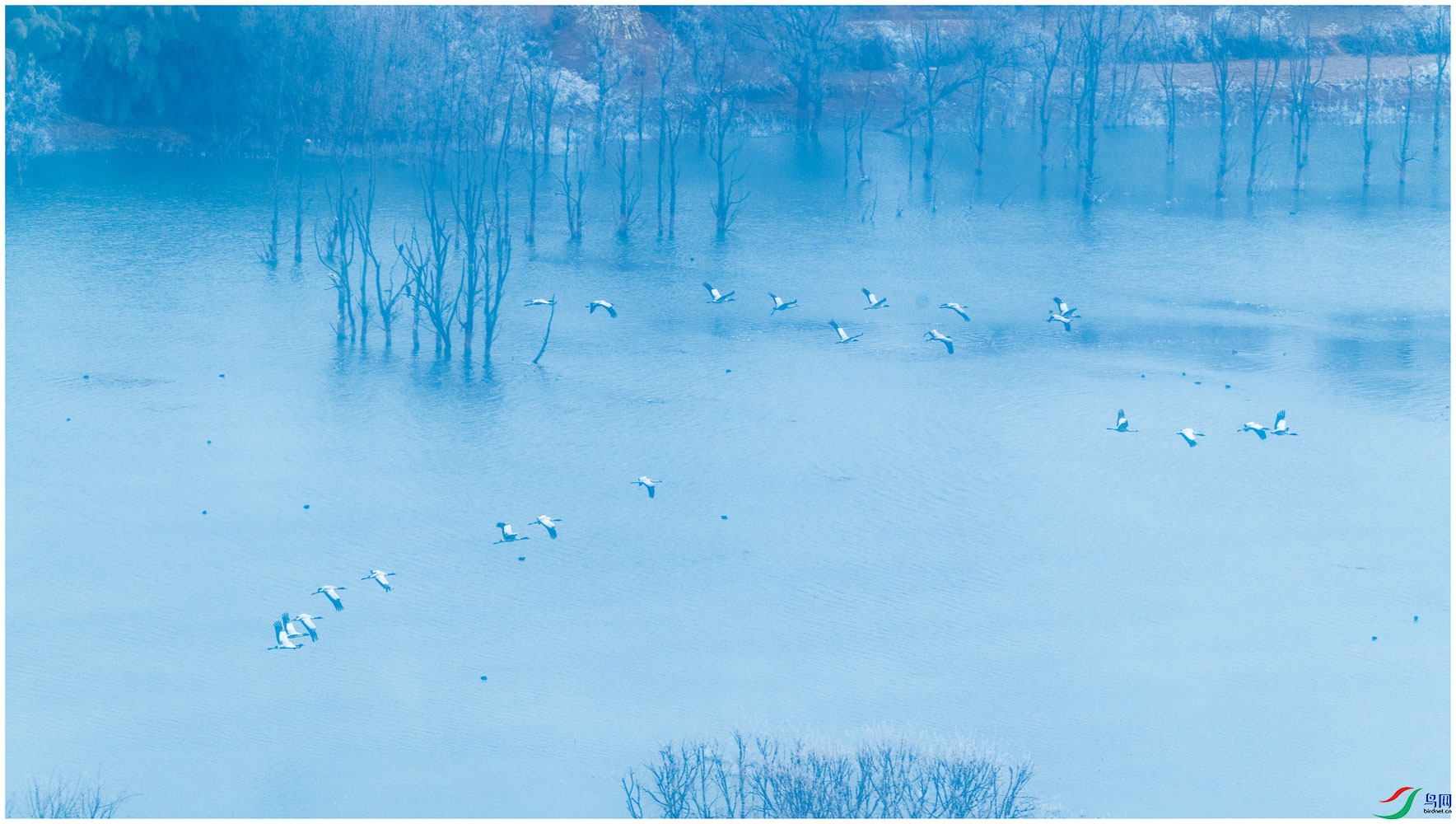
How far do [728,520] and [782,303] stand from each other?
30.6ft

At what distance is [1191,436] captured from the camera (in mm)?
23828

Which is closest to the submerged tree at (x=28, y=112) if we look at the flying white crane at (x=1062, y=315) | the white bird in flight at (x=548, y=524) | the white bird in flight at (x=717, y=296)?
the white bird in flight at (x=717, y=296)

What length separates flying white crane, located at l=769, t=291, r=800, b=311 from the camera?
29.5m

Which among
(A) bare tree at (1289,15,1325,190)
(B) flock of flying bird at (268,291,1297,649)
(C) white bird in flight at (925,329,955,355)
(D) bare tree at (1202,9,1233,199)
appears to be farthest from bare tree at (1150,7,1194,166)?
(C) white bird in flight at (925,329,955,355)

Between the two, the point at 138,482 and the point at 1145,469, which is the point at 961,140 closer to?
the point at 1145,469

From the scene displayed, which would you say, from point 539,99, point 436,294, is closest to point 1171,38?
point 539,99

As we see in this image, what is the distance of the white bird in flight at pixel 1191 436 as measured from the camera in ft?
78.0

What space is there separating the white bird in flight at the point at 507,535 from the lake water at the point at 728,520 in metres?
0.19

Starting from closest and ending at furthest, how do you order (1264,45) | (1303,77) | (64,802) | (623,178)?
(64,802), (623,178), (1303,77), (1264,45)

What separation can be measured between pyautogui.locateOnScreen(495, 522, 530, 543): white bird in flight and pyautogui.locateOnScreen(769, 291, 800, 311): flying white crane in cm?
923

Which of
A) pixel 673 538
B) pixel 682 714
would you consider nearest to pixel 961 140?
pixel 673 538

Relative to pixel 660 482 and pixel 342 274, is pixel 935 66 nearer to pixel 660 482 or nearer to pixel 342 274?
pixel 342 274

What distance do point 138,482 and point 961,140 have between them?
3113 cm

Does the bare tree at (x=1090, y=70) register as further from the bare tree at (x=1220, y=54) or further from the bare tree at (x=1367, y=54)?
the bare tree at (x=1367, y=54)
